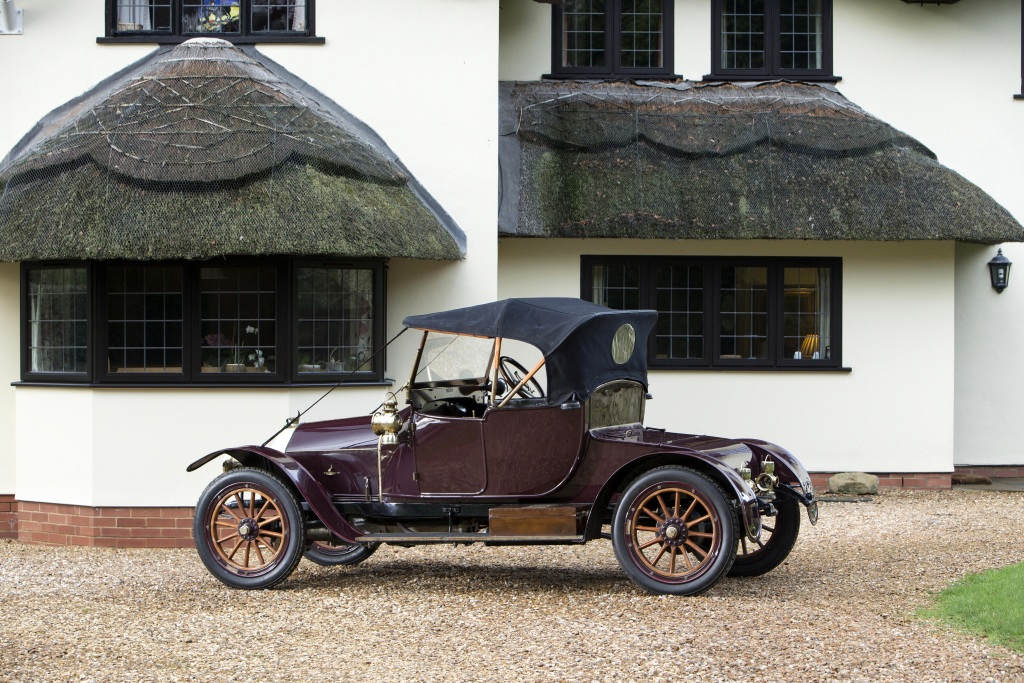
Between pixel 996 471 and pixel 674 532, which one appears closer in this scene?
pixel 674 532

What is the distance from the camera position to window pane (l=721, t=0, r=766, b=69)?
15164mm

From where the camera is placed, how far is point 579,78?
15.0 metres

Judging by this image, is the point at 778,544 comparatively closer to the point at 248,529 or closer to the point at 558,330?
the point at 558,330

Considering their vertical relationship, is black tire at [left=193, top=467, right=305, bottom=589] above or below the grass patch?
above

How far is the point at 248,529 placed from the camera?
869cm

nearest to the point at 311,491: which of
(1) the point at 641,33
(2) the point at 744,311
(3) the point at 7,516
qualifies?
(3) the point at 7,516

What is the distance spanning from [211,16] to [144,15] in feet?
2.04

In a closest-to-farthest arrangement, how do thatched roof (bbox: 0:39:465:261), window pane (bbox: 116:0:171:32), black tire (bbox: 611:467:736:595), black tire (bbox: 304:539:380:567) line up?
1. black tire (bbox: 611:467:736:595)
2. black tire (bbox: 304:539:380:567)
3. thatched roof (bbox: 0:39:465:261)
4. window pane (bbox: 116:0:171:32)

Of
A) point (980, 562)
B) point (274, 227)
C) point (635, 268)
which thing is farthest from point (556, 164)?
point (980, 562)

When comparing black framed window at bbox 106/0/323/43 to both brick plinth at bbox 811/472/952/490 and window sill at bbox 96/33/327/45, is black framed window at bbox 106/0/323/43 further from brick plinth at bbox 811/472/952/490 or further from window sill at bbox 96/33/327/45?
brick plinth at bbox 811/472/952/490

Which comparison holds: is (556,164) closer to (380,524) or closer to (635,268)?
(635,268)

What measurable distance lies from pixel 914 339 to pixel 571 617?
788 cm

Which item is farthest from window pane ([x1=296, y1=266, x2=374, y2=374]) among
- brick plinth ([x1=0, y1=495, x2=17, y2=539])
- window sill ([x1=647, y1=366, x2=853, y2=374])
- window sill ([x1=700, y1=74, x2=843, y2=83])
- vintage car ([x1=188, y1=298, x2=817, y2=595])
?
window sill ([x1=700, y1=74, x2=843, y2=83])

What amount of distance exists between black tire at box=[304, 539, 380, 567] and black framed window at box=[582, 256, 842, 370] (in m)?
5.38
